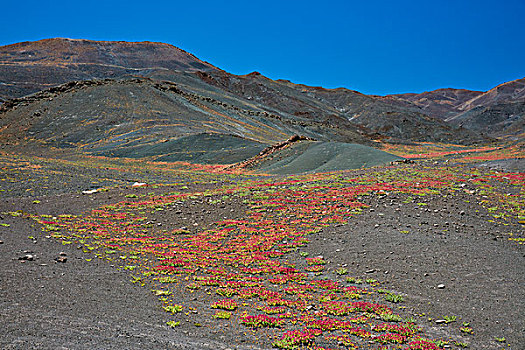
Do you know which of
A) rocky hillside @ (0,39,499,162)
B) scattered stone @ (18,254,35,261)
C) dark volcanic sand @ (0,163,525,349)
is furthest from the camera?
rocky hillside @ (0,39,499,162)

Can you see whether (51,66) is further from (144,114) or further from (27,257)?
(27,257)

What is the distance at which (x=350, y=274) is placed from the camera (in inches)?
457

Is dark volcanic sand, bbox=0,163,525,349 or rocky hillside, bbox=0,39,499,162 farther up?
rocky hillside, bbox=0,39,499,162

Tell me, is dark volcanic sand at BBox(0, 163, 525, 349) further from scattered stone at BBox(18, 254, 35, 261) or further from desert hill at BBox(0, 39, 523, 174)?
desert hill at BBox(0, 39, 523, 174)

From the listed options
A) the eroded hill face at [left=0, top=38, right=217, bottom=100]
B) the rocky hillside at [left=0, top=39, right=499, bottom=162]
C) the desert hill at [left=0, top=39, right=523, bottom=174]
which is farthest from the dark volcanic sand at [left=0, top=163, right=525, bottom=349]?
the eroded hill face at [left=0, top=38, right=217, bottom=100]

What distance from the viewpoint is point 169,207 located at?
800 inches

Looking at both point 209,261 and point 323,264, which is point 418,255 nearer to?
point 323,264

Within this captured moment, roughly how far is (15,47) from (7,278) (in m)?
224

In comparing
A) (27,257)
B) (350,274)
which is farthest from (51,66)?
(350,274)

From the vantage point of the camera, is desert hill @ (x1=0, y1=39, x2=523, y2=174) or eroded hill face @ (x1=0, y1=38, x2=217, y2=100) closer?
desert hill @ (x1=0, y1=39, x2=523, y2=174)

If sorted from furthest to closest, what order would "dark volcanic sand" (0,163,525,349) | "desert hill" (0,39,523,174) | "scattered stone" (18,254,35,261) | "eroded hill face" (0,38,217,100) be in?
"eroded hill face" (0,38,217,100), "desert hill" (0,39,523,174), "scattered stone" (18,254,35,261), "dark volcanic sand" (0,163,525,349)

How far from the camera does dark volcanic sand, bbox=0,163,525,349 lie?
296 inches

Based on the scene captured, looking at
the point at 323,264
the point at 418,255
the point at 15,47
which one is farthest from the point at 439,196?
the point at 15,47

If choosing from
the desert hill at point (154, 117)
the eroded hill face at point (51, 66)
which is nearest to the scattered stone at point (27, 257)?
the desert hill at point (154, 117)
